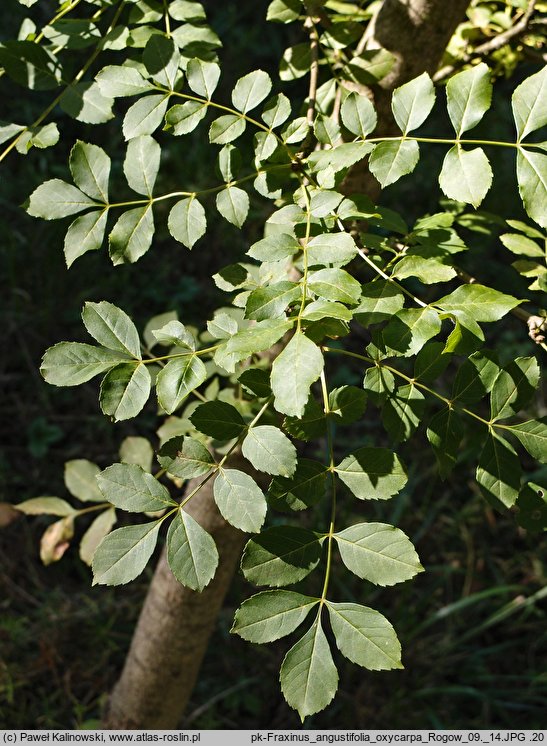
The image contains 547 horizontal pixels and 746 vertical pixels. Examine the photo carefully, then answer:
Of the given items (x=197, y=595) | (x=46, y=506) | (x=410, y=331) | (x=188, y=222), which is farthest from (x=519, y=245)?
(x=46, y=506)

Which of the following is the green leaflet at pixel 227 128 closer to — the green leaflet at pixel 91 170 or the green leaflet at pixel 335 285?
the green leaflet at pixel 91 170

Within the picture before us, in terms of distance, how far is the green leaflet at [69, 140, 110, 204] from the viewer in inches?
38.1

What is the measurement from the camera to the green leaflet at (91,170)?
969mm

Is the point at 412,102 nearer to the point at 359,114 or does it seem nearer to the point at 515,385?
the point at 359,114

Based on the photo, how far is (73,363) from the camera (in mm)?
885

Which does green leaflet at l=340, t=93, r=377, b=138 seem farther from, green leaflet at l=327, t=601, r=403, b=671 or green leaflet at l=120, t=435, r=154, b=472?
green leaflet at l=120, t=435, r=154, b=472

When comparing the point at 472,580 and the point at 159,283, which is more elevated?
the point at 159,283

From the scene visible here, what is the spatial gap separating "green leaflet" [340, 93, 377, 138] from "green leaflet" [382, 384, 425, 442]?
1.04 ft

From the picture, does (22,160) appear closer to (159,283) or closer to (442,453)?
(159,283)

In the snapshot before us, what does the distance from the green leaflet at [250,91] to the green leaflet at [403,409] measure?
41 centimetres

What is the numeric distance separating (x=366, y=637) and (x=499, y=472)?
9.9 inches

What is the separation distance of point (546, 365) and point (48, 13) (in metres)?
2.54
